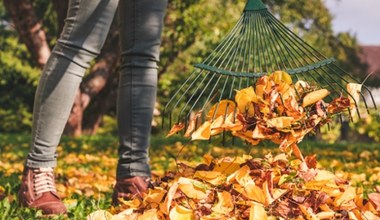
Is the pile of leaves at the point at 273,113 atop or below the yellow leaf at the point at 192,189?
atop

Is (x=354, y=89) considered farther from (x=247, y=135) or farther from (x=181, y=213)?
(x=181, y=213)

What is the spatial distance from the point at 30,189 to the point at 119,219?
73 cm

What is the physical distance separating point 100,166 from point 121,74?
8.76 ft

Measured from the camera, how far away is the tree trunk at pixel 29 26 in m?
8.64

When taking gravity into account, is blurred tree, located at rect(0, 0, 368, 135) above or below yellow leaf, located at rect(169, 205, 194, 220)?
above

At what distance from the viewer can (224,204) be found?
73.0 inches

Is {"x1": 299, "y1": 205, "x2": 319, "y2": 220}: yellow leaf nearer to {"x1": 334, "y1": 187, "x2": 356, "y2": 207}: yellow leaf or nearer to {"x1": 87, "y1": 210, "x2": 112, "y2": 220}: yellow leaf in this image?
{"x1": 334, "y1": 187, "x2": 356, "y2": 207}: yellow leaf

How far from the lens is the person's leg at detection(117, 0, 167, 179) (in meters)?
2.59

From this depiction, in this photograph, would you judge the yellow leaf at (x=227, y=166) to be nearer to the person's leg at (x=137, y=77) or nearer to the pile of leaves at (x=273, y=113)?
the pile of leaves at (x=273, y=113)

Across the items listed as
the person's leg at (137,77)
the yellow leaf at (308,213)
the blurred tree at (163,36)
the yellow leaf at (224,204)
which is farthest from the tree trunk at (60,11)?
the yellow leaf at (308,213)

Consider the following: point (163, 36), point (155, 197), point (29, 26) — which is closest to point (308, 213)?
point (155, 197)

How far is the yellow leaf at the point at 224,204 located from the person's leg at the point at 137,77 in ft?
2.65

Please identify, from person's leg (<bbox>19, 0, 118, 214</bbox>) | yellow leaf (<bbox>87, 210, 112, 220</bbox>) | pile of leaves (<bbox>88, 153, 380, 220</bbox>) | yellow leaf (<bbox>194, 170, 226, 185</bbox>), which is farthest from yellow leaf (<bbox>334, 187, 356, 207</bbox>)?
person's leg (<bbox>19, 0, 118, 214</bbox>)

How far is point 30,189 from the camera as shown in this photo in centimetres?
249
